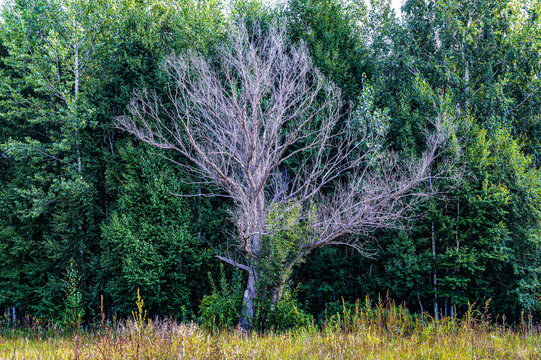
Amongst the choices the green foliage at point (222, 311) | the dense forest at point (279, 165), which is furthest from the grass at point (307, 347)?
the dense forest at point (279, 165)

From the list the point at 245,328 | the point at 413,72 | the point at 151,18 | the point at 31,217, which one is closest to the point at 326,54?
the point at 413,72

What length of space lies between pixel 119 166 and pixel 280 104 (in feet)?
21.8

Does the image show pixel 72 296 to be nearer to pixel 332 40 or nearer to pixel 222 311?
pixel 222 311

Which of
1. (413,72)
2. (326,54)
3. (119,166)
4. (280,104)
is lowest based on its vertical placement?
(119,166)

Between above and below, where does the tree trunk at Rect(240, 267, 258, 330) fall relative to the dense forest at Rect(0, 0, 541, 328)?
below

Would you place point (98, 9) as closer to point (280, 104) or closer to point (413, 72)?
point (280, 104)

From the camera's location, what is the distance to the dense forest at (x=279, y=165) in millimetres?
9719

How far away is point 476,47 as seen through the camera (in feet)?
41.2

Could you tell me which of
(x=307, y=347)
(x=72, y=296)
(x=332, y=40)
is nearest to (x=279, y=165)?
(x=332, y=40)

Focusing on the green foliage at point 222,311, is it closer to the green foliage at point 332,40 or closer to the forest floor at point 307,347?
the forest floor at point 307,347

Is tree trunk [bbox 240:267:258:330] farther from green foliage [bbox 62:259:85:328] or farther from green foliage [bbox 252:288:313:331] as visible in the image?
green foliage [bbox 62:259:85:328]

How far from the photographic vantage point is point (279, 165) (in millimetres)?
12594

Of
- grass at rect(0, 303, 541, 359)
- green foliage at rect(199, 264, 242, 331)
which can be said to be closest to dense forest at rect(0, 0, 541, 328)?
green foliage at rect(199, 264, 242, 331)

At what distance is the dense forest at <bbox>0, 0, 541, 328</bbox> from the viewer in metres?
9.72
